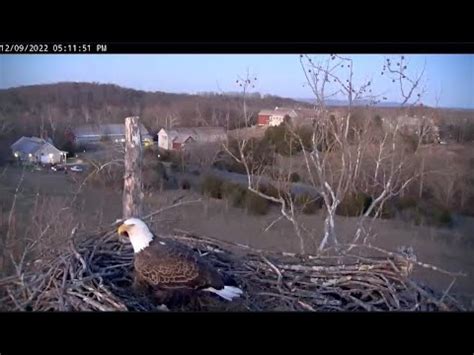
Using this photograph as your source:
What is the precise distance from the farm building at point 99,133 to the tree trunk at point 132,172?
2 cm

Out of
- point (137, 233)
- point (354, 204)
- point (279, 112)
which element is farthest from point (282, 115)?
point (137, 233)

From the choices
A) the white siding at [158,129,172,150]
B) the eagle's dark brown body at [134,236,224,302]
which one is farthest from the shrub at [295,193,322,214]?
the white siding at [158,129,172,150]

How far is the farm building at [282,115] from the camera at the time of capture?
6.86 ft

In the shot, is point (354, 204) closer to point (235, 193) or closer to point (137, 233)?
point (235, 193)

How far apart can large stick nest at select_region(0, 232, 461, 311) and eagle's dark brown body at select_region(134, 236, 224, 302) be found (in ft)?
0.19

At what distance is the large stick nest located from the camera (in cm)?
209

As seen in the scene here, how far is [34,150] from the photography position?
2.09 m

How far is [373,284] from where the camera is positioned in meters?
2.18

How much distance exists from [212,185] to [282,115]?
34cm

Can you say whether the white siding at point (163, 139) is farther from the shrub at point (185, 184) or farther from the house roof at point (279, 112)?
the house roof at point (279, 112)

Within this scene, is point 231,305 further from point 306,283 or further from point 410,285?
point 410,285

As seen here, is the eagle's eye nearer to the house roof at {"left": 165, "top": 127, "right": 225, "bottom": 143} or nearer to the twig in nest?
the house roof at {"left": 165, "top": 127, "right": 225, "bottom": 143}

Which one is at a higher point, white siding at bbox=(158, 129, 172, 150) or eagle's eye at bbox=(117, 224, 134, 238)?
white siding at bbox=(158, 129, 172, 150)
